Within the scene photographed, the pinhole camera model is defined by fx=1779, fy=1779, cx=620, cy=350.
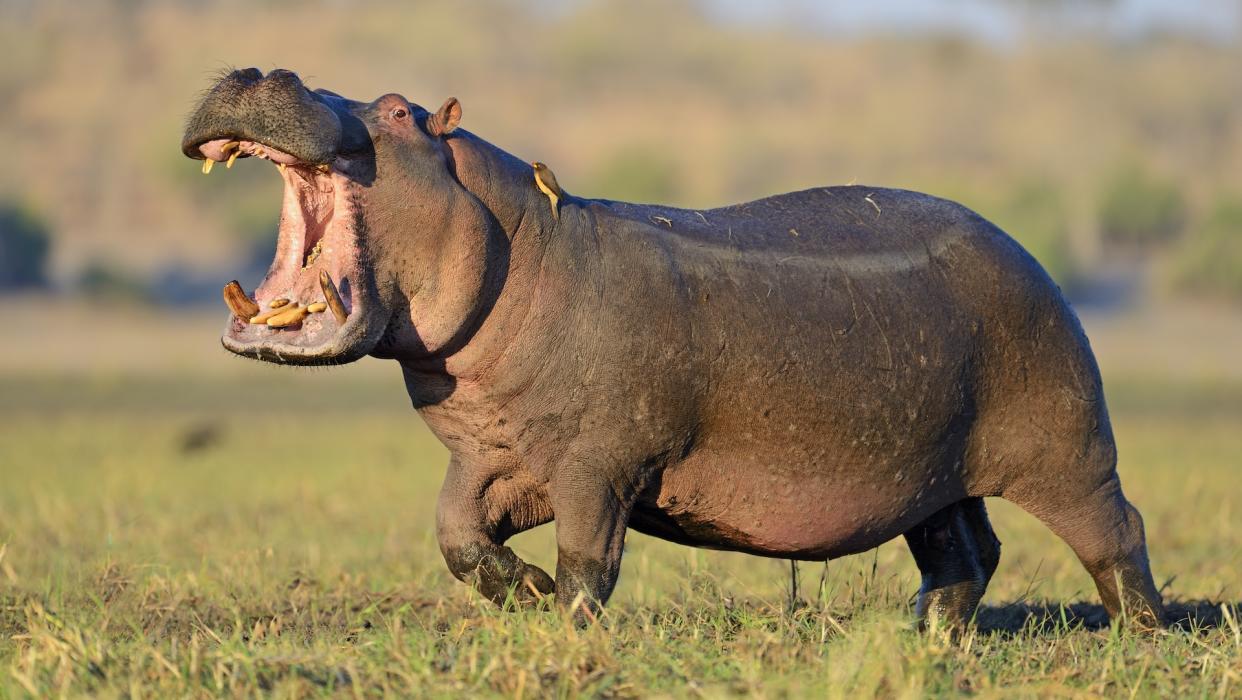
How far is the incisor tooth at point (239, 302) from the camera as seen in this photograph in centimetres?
447

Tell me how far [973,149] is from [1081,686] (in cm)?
4799

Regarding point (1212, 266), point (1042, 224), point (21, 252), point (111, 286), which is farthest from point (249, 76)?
point (1042, 224)

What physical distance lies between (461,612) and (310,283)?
1.31 metres

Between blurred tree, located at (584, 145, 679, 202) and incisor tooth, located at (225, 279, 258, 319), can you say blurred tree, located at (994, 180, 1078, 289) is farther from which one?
incisor tooth, located at (225, 279, 258, 319)

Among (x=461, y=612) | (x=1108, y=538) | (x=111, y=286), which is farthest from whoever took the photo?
(x=111, y=286)

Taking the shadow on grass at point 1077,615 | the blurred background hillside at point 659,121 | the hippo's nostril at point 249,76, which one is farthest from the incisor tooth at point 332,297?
the blurred background hillside at point 659,121

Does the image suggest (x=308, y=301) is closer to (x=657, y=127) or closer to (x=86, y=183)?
(x=86, y=183)

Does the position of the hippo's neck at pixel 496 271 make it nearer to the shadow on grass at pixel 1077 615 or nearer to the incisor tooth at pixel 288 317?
the incisor tooth at pixel 288 317

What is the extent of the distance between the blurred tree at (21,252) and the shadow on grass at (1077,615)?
27168 millimetres

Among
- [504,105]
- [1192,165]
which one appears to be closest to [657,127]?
[504,105]

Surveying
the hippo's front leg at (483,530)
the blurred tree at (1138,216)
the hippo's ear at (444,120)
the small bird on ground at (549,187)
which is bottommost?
the hippo's front leg at (483,530)

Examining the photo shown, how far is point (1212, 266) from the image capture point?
1265 inches

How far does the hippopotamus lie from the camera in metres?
4.54

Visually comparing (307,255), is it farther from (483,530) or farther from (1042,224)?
(1042,224)
